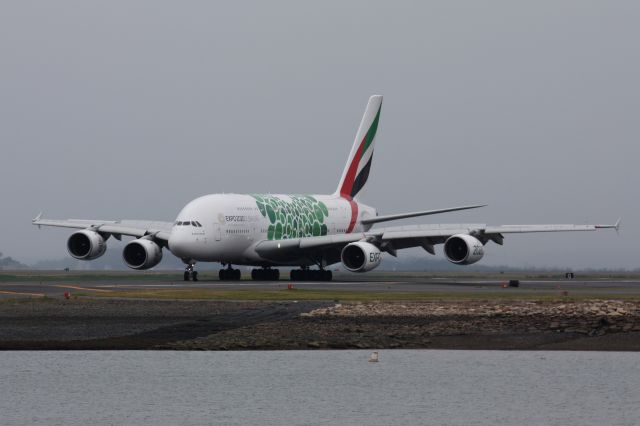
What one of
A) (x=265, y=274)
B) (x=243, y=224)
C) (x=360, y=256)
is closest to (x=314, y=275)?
(x=265, y=274)

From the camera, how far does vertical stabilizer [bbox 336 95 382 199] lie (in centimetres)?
Result: 7544

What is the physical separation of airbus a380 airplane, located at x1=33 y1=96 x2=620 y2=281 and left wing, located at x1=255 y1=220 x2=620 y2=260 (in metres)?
0.05

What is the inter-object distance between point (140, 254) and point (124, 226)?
444cm

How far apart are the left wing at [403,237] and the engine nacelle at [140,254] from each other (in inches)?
207

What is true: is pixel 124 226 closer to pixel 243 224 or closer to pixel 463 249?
pixel 243 224

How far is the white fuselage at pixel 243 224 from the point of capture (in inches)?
2366

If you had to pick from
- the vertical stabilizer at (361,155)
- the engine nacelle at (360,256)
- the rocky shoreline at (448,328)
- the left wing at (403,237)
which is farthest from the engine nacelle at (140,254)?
the rocky shoreline at (448,328)

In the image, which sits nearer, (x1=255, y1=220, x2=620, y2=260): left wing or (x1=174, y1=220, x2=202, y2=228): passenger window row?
(x1=174, y1=220, x2=202, y2=228): passenger window row

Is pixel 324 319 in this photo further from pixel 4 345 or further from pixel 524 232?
pixel 524 232

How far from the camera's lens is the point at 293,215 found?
2640 inches

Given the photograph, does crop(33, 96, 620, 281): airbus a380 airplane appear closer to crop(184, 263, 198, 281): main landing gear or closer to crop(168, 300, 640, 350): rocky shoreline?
crop(184, 263, 198, 281): main landing gear
